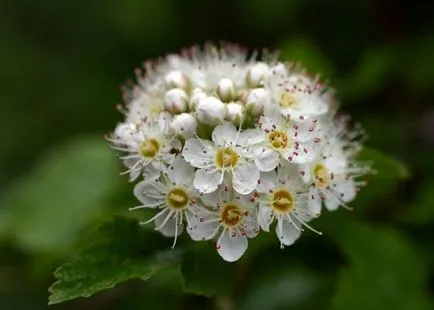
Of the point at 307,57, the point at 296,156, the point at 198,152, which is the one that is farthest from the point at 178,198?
the point at 307,57

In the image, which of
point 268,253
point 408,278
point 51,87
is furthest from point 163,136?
point 51,87

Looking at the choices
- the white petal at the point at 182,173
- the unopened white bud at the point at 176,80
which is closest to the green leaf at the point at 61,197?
the unopened white bud at the point at 176,80

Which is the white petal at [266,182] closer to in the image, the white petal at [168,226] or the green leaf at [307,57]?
the white petal at [168,226]

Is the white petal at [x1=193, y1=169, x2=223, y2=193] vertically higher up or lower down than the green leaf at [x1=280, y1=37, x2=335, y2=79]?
lower down

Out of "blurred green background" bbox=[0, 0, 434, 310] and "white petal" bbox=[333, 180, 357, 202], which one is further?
"blurred green background" bbox=[0, 0, 434, 310]

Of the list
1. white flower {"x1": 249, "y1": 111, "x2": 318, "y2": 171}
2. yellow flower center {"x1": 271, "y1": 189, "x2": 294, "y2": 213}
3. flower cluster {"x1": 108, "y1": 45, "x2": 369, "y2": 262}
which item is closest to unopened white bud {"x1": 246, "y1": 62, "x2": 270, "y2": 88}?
flower cluster {"x1": 108, "y1": 45, "x2": 369, "y2": 262}

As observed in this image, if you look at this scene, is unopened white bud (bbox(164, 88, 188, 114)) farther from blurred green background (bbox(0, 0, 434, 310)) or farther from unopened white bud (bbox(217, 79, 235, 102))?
blurred green background (bbox(0, 0, 434, 310))
